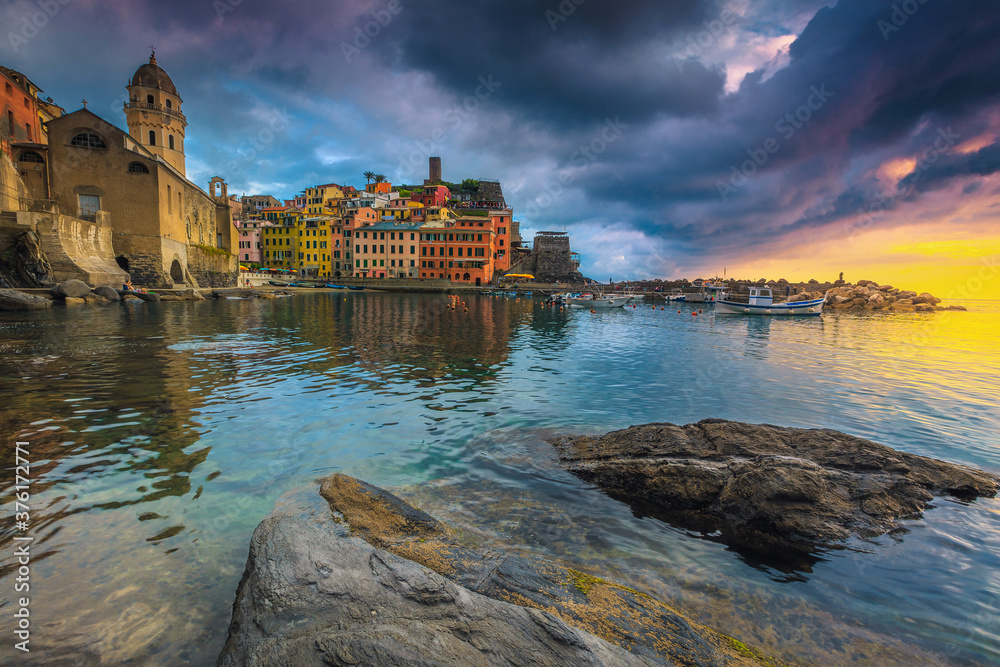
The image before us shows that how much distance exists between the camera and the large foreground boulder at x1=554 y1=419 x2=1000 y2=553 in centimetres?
500

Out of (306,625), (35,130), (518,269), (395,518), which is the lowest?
(395,518)

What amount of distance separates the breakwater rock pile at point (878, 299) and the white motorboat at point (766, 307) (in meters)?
19.3

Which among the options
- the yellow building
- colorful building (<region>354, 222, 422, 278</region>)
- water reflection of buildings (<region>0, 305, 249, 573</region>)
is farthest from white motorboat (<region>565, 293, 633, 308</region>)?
the yellow building

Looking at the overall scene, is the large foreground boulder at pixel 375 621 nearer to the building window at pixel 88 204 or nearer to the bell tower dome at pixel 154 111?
the building window at pixel 88 204

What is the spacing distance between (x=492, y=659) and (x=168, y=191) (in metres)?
54.2

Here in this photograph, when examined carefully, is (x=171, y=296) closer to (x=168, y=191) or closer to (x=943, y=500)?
(x=168, y=191)

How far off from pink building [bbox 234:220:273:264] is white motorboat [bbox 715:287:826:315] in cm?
8955

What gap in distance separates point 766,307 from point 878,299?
1449 inches

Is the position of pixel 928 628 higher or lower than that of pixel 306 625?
lower

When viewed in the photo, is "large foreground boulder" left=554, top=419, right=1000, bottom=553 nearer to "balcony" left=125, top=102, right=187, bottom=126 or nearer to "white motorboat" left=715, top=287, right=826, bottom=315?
"white motorboat" left=715, top=287, right=826, bottom=315

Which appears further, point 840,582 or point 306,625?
point 840,582

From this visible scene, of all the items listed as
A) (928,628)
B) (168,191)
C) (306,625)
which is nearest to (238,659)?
(306,625)

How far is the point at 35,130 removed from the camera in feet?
153

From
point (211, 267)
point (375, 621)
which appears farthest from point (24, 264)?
point (375, 621)
